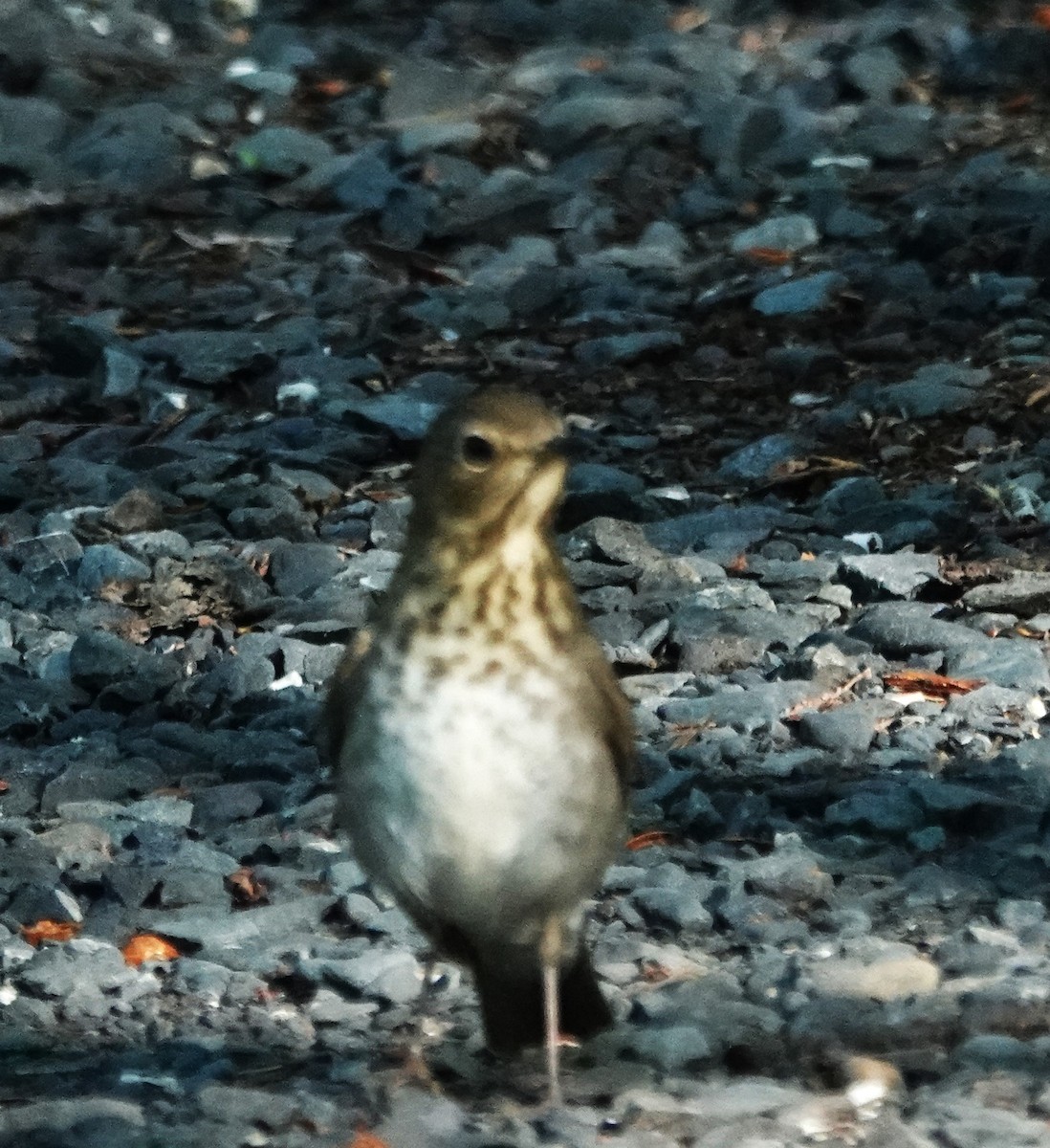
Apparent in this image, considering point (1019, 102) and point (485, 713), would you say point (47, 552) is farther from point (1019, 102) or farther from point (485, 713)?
point (1019, 102)

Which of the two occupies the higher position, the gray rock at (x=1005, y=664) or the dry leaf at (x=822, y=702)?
the gray rock at (x=1005, y=664)

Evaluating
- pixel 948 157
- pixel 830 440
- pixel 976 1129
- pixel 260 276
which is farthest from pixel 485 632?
pixel 948 157

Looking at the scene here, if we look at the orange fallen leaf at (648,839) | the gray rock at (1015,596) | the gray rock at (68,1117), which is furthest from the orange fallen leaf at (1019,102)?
the gray rock at (68,1117)

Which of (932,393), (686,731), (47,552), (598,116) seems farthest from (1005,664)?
(598,116)

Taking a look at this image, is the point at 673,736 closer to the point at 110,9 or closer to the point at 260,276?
the point at 260,276

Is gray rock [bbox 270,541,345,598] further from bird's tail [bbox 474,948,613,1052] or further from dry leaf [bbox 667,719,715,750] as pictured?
bird's tail [bbox 474,948,613,1052]

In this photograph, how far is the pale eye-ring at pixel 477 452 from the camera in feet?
14.5

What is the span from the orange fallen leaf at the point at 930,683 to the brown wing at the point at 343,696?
6.84 feet

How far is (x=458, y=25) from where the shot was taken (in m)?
14.4

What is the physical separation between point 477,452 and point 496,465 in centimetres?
5

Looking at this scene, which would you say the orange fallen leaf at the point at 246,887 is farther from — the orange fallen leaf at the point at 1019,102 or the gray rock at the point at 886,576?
the orange fallen leaf at the point at 1019,102

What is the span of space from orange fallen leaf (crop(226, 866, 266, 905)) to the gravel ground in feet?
0.04

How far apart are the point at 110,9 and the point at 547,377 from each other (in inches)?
246

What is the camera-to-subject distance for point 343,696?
464cm
